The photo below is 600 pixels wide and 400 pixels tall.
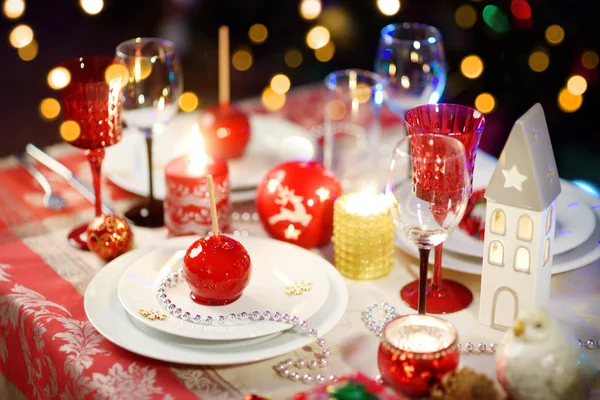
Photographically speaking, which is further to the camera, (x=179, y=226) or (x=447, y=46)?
(x=447, y=46)

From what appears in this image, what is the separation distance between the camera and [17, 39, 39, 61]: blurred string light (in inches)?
150

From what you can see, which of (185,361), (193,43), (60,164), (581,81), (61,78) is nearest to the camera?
(185,361)

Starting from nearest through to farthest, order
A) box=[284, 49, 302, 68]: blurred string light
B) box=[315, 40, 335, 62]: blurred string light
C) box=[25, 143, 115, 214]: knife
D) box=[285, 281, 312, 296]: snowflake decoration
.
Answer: box=[285, 281, 312, 296]: snowflake decoration
box=[25, 143, 115, 214]: knife
box=[315, 40, 335, 62]: blurred string light
box=[284, 49, 302, 68]: blurred string light

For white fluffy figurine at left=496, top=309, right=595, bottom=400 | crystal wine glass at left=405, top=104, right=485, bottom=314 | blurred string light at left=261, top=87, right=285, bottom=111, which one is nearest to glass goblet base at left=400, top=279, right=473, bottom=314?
crystal wine glass at left=405, top=104, right=485, bottom=314

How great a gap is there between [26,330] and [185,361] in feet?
0.94

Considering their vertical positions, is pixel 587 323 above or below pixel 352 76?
below

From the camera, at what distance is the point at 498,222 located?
0.99m

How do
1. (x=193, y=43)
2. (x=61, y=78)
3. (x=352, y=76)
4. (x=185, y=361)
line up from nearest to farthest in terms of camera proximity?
(x=185, y=361) < (x=61, y=78) < (x=352, y=76) < (x=193, y=43)

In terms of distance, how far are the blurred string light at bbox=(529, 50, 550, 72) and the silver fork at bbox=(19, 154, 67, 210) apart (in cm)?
160

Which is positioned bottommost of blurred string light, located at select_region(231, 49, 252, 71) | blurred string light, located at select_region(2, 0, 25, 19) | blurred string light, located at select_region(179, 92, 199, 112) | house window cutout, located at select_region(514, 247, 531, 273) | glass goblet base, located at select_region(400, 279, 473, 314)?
blurred string light, located at select_region(179, 92, 199, 112)

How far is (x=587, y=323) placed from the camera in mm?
1058

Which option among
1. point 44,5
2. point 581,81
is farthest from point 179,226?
point 44,5

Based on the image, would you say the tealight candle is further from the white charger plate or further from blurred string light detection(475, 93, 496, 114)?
blurred string light detection(475, 93, 496, 114)

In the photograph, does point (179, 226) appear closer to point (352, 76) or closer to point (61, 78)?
point (61, 78)
